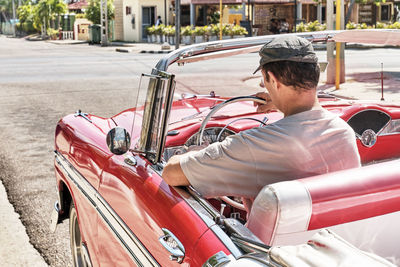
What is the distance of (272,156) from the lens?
206 centimetres

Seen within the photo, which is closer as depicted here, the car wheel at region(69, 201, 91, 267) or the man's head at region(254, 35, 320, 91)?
the man's head at region(254, 35, 320, 91)

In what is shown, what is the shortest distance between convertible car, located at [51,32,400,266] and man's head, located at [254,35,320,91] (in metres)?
0.44

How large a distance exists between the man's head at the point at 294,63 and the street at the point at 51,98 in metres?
1.48

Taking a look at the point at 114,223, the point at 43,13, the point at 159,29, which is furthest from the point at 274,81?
the point at 43,13

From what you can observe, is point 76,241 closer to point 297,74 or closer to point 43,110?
point 297,74

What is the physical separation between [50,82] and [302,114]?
14.1 m

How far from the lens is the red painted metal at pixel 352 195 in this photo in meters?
1.70

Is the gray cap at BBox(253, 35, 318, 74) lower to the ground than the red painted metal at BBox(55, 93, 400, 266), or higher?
higher

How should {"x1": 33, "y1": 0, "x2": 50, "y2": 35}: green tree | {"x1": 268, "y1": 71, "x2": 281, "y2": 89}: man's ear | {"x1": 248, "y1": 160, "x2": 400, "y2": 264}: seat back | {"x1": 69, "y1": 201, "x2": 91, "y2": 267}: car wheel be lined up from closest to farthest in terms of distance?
{"x1": 248, "y1": 160, "x2": 400, "y2": 264}: seat back, {"x1": 268, "y1": 71, "x2": 281, "y2": 89}: man's ear, {"x1": 69, "y1": 201, "x2": 91, "y2": 267}: car wheel, {"x1": 33, "y1": 0, "x2": 50, "y2": 35}: green tree

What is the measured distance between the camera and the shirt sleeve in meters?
2.09

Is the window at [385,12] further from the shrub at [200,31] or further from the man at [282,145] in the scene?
the man at [282,145]

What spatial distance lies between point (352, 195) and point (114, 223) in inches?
51.2

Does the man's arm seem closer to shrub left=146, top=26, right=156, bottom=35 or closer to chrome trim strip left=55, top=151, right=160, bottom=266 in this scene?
chrome trim strip left=55, top=151, right=160, bottom=266

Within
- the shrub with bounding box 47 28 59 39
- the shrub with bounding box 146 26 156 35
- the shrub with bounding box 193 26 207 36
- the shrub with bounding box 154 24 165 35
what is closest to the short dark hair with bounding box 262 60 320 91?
the shrub with bounding box 193 26 207 36
